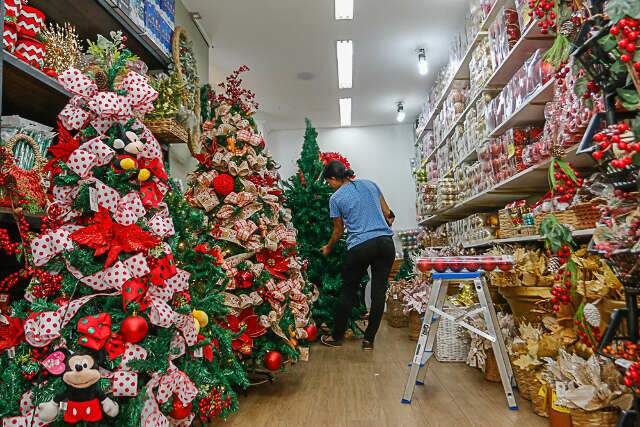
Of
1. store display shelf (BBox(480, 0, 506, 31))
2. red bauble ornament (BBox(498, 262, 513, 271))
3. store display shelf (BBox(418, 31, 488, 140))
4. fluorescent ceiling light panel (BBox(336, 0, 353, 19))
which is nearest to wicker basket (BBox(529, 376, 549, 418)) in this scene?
red bauble ornament (BBox(498, 262, 513, 271))

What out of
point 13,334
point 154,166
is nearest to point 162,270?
point 154,166

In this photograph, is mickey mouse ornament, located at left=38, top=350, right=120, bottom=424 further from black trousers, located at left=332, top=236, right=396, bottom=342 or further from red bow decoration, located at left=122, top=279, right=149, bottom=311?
black trousers, located at left=332, top=236, right=396, bottom=342

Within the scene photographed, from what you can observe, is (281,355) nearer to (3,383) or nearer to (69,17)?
(3,383)

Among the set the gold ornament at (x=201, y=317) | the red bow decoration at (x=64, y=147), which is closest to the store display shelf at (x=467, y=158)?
the gold ornament at (x=201, y=317)

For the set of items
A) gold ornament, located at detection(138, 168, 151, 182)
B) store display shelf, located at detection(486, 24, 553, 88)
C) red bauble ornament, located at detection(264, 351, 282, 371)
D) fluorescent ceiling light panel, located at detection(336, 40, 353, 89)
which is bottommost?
red bauble ornament, located at detection(264, 351, 282, 371)

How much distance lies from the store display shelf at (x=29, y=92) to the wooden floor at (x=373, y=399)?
168 cm

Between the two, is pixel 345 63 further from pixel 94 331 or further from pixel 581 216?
pixel 94 331

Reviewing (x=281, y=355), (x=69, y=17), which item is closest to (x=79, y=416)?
(x=281, y=355)

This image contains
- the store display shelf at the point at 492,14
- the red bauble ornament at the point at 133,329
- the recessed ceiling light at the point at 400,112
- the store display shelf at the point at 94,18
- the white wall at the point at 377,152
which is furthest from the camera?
the white wall at the point at 377,152

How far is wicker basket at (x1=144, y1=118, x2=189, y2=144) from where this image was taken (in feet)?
8.76

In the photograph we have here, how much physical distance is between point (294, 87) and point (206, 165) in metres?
3.81

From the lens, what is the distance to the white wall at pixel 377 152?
8.25 meters

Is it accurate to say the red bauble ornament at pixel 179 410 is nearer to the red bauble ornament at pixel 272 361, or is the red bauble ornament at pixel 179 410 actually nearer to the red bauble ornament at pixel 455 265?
the red bauble ornament at pixel 272 361

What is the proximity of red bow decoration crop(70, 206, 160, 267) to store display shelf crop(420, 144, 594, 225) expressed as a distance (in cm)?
172
